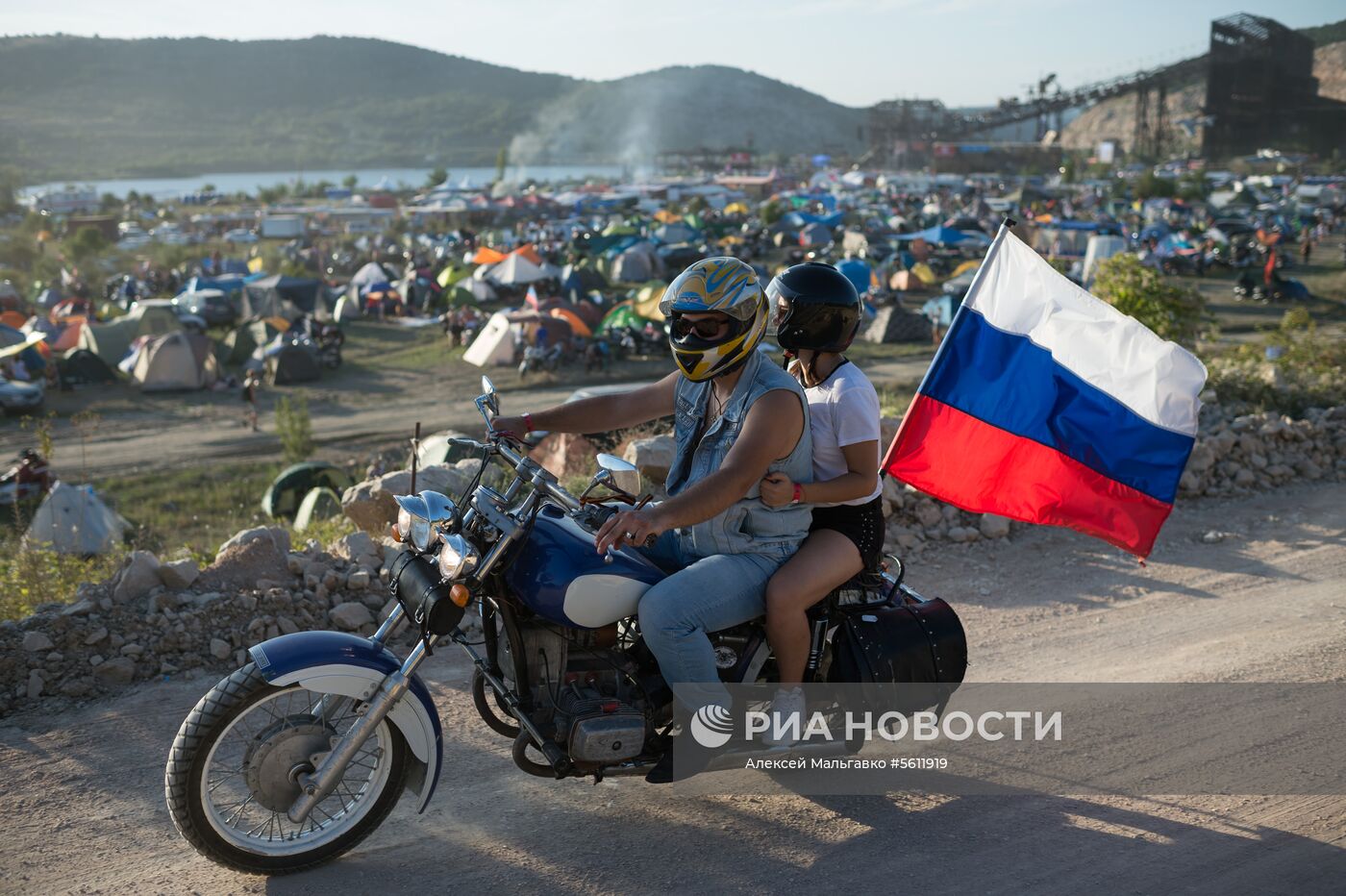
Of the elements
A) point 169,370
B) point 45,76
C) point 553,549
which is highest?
point 45,76

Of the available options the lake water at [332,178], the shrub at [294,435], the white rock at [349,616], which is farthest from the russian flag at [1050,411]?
the lake water at [332,178]

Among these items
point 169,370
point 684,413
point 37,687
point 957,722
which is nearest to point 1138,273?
point 957,722

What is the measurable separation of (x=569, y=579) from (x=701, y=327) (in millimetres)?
913

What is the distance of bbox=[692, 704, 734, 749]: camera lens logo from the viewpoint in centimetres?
370

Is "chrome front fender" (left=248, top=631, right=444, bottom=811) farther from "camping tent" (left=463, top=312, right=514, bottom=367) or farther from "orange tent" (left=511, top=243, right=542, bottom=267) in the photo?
"orange tent" (left=511, top=243, right=542, bottom=267)

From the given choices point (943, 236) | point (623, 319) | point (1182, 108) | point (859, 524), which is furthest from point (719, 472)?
point (1182, 108)

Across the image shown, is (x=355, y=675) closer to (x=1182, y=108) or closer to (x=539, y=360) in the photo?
(x=539, y=360)

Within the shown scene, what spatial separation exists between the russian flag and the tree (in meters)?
8.64

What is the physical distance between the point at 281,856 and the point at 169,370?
2416 cm

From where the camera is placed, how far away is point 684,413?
151 inches

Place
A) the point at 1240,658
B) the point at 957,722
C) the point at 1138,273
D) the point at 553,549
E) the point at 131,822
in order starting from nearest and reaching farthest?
the point at 553,549 → the point at 131,822 → the point at 957,722 → the point at 1240,658 → the point at 1138,273

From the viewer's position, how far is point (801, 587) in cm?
365

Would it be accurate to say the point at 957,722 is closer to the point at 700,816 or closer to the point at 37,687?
the point at 700,816

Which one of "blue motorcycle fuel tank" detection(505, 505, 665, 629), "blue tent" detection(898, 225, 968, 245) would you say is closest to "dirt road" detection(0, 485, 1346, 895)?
"blue motorcycle fuel tank" detection(505, 505, 665, 629)
